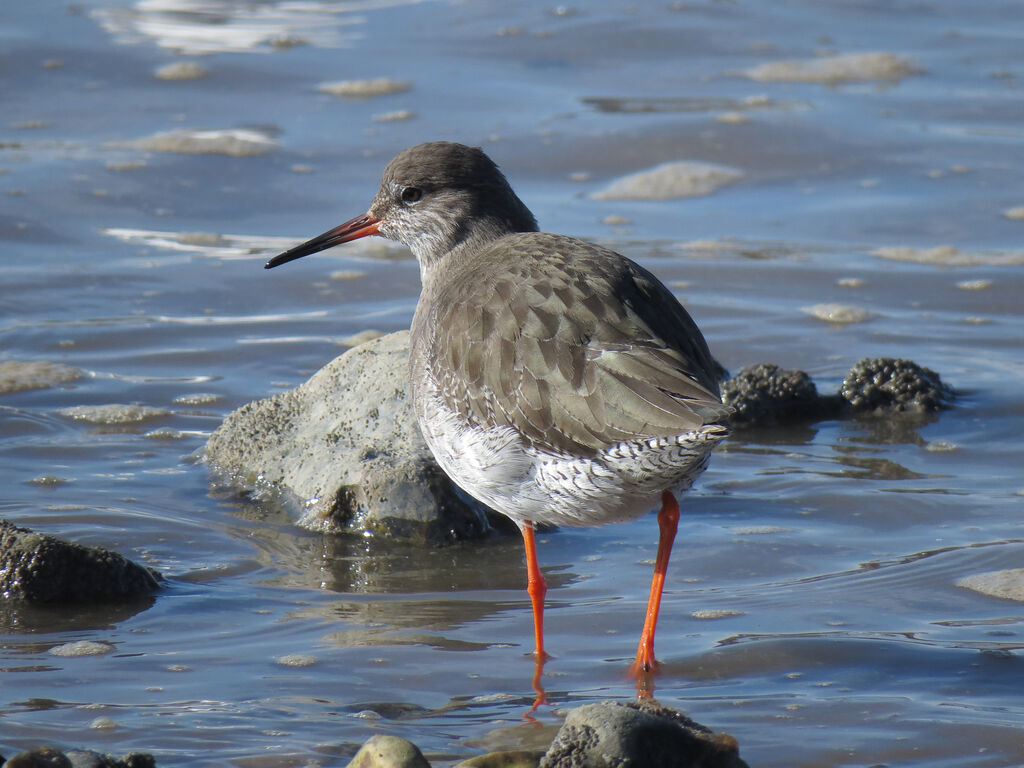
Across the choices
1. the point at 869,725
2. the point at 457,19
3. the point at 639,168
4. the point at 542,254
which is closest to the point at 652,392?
the point at 542,254

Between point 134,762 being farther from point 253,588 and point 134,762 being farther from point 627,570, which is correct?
point 627,570

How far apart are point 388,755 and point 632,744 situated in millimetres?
679

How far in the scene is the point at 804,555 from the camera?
5910mm

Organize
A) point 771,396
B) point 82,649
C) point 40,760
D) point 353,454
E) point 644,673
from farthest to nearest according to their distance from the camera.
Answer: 1. point 771,396
2. point 353,454
3. point 82,649
4. point 644,673
5. point 40,760

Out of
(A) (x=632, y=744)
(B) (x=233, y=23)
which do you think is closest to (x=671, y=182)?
(B) (x=233, y=23)

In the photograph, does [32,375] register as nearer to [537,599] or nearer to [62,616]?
[62,616]

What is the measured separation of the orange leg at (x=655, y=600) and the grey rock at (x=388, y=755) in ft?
3.61

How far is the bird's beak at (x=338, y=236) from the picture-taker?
6574 mm

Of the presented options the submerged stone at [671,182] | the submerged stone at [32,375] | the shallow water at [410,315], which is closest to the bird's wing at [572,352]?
the shallow water at [410,315]

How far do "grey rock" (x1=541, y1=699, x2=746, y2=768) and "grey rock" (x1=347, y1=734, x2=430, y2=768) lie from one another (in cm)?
36

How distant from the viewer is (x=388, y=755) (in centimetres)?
389

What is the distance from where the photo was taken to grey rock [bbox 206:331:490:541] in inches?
245

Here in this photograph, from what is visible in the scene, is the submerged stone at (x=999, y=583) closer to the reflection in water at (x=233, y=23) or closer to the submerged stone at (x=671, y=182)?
the submerged stone at (x=671, y=182)

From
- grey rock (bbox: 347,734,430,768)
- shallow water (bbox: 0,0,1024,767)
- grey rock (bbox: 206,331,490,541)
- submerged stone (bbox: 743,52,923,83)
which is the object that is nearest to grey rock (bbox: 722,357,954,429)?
shallow water (bbox: 0,0,1024,767)
